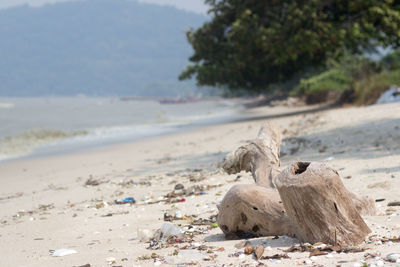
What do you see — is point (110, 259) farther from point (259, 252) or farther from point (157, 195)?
point (157, 195)

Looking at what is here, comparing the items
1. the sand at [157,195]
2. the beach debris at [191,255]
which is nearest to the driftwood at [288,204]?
the sand at [157,195]

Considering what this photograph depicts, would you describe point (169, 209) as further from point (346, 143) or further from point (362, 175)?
point (346, 143)

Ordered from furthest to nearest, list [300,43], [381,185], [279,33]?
[279,33]
[300,43]
[381,185]

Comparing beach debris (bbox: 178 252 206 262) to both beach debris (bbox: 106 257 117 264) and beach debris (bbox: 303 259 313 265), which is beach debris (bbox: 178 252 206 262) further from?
beach debris (bbox: 303 259 313 265)

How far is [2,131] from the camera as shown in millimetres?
29750

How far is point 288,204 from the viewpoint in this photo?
145 inches

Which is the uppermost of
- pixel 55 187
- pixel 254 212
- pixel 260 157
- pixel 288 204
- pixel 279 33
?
pixel 279 33

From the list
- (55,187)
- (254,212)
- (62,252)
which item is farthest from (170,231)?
(55,187)

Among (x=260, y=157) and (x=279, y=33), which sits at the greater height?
(x=279, y=33)

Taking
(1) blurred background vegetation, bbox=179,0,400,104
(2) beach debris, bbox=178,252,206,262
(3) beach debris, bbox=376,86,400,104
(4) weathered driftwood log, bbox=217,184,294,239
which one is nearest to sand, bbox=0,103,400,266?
(2) beach debris, bbox=178,252,206,262

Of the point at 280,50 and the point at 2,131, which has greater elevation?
the point at 280,50

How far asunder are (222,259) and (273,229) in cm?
70

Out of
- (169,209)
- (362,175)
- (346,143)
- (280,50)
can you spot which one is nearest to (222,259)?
(169,209)

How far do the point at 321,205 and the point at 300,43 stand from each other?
18.3 metres
